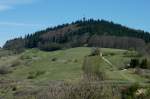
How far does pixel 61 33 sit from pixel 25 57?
68340mm

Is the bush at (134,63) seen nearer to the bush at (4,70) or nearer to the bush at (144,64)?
the bush at (144,64)

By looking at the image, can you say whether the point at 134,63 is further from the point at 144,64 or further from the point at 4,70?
the point at 4,70

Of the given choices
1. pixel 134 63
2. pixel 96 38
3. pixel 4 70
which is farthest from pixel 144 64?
pixel 96 38

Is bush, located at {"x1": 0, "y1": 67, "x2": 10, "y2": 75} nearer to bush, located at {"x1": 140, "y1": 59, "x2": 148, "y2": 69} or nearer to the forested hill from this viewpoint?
bush, located at {"x1": 140, "y1": 59, "x2": 148, "y2": 69}

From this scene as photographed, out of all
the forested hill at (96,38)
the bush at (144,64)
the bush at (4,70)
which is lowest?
the bush at (4,70)

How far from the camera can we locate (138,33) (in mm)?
175500

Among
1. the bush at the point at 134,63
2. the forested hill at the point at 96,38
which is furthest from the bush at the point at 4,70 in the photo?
the forested hill at the point at 96,38

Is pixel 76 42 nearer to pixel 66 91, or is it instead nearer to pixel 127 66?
pixel 127 66

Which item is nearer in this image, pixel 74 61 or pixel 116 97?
pixel 116 97

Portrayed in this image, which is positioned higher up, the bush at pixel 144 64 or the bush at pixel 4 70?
the bush at pixel 144 64

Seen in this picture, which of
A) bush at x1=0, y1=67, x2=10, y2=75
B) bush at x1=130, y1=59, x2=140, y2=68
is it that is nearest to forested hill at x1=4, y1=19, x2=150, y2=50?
bush at x1=0, y1=67, x2=10, y2=75

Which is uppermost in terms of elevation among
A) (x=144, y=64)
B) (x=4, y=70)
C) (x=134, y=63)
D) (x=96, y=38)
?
(x=96, y=38)

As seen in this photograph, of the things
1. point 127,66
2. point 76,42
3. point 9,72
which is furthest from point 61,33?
point 127,66

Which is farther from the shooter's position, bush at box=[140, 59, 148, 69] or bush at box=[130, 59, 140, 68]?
bush at box=[130, 59, 140, 68]
